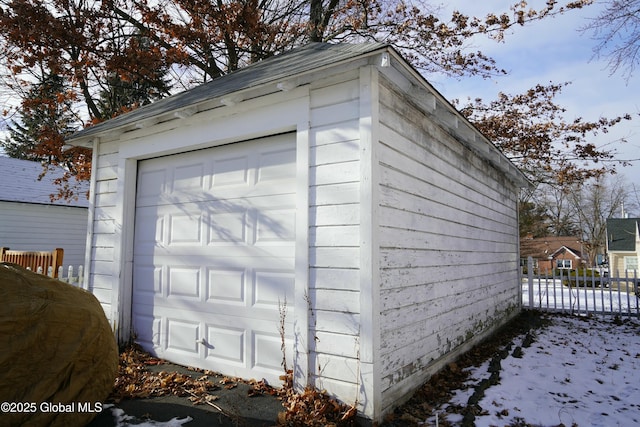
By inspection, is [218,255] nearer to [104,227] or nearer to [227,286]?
[227,286]

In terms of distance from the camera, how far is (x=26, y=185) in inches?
614

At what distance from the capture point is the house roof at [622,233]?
93.6 ft

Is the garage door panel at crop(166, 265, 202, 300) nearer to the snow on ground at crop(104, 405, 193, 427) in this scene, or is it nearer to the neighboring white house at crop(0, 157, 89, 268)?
the snow on ground at crop(104, 405, 193, 427)

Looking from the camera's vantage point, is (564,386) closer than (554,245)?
Yes

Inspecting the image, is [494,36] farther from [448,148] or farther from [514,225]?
[448,148]

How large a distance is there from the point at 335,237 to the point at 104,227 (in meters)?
3.64

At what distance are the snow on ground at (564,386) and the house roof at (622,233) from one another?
2758 centimetres

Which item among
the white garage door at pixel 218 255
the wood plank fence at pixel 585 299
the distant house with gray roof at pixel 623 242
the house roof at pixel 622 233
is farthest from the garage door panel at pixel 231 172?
the house roof at pixel 622 233

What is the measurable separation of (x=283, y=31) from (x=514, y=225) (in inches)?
339

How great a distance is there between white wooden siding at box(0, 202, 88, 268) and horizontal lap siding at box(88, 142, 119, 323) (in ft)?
38.8

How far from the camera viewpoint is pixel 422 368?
159 inches

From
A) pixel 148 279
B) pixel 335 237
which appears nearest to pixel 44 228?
pixel 148 279

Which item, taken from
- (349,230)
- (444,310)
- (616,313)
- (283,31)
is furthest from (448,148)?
(283,31)

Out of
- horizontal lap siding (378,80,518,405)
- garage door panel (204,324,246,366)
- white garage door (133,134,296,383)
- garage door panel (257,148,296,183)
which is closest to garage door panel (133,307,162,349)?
white garage door (133,134,296,383)
